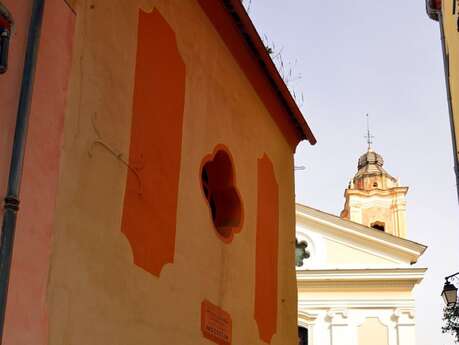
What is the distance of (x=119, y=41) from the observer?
599 cm

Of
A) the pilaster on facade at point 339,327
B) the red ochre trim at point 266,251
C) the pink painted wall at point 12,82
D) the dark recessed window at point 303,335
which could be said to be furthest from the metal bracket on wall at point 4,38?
the dark recessed window at point 303,335

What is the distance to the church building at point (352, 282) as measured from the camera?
28.5m

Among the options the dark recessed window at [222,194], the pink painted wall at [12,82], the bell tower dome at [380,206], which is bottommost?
the pink painted wall at [12,82]

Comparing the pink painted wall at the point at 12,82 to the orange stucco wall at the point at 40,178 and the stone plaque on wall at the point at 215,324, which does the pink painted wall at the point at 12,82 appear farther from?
the stone plaque on wall at the point at 215,324

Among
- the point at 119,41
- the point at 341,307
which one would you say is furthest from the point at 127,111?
the point at 341,307

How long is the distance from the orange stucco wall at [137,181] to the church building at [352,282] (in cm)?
2005

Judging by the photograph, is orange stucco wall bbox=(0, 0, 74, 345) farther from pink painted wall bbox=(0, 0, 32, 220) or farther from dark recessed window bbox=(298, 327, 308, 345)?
dark recessed window bbox=(298, 327, 308, 345)

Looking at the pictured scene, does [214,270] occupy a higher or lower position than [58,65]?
lower

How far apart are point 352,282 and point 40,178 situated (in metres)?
25.4

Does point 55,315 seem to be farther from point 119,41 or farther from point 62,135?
point 119,41

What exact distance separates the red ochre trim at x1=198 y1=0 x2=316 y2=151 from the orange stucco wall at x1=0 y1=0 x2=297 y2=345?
0.16m

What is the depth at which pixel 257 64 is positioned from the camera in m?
9.57

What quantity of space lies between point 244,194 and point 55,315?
4455 millimetres

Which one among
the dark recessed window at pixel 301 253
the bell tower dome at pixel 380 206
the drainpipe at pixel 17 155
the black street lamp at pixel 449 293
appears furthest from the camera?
the bell tower dome at pixel 380 206
